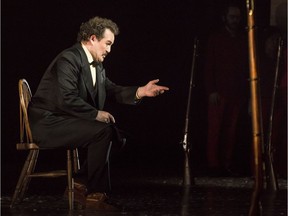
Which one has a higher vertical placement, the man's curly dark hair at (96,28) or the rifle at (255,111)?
the man's curly dark hair at (96,28)

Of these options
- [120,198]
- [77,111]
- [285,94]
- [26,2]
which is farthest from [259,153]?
[26,2]

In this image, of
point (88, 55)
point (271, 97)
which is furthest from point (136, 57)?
point (88, 55)

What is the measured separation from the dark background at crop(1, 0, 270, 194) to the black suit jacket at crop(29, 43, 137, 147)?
123 inches

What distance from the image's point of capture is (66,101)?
491 centimetres

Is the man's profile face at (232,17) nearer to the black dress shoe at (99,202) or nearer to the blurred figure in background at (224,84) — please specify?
the blurred figure in background at (224,84)

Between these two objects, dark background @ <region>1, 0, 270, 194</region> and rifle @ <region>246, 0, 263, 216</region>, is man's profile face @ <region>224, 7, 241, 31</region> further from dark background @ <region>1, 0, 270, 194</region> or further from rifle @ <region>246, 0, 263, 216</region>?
rifle @ <region>246, 0, 263, 216</region>

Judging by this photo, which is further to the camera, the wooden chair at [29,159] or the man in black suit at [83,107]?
the wooden chair at [29,159]

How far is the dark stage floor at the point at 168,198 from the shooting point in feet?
15.8

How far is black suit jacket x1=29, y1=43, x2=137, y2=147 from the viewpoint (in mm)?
4902

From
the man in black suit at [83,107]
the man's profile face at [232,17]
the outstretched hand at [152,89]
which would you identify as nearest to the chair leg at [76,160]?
the man in black suit at [83,107]

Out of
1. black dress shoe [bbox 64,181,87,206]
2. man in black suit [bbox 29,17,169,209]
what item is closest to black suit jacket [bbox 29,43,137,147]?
man in black suit [bbox 29,17,169,209]

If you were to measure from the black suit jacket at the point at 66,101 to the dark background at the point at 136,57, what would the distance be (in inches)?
123

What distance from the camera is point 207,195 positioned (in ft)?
18.7

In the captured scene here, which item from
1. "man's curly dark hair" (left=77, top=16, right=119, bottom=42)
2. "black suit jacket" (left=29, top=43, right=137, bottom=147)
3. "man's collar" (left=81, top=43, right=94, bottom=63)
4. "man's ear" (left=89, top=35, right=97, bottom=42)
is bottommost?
"black suit jacket" (left=29, top=43, right=137, bottom=147)
